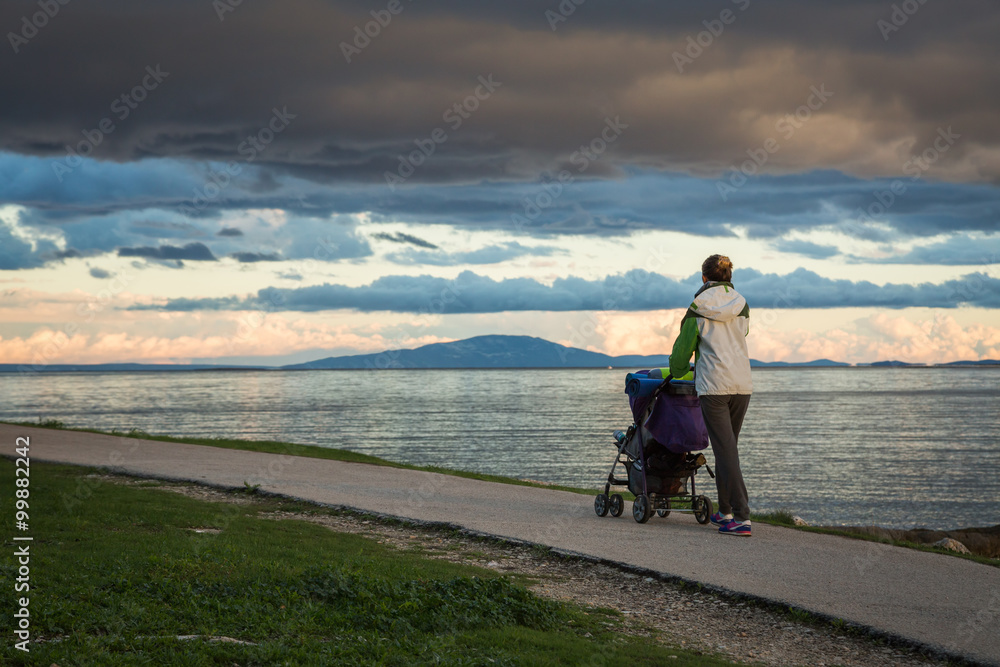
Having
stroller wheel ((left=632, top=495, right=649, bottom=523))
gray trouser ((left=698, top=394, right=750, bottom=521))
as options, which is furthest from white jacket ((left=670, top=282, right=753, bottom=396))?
stroller wheel ((left=632, top=495, right=649, bottom=523))

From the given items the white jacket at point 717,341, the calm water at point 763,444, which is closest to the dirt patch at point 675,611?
the white jacket at point 717,341

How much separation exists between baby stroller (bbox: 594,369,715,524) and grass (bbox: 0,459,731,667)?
10.1 ft

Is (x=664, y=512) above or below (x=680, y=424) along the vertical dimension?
below

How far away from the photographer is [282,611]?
6.20 metres

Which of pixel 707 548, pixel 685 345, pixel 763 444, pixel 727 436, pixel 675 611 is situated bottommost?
pixel 763 444

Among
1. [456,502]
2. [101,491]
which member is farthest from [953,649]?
[101,491]

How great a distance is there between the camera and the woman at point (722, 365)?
31.3 feet

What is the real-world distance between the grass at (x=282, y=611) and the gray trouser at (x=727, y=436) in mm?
3009

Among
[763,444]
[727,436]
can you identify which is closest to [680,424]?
[727,436]

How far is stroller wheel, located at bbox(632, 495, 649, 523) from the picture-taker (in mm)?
10866

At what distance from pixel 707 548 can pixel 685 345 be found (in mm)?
2254

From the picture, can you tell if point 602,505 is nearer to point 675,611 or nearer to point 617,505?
point 617,505

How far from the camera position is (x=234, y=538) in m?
9.30

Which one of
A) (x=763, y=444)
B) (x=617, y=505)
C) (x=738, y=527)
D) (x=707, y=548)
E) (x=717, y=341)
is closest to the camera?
(x=707, y=548)
